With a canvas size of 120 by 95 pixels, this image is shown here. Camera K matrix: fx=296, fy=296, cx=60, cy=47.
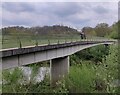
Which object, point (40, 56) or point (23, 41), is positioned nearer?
point (23, 41)

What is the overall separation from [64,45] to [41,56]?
9.10 meters

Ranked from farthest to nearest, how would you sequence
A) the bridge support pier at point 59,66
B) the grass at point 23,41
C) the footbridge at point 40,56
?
the bridge support pier at point 59,66, the grass at point 23,41, the footbridge at point 40,56

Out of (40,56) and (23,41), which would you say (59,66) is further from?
(23,41)

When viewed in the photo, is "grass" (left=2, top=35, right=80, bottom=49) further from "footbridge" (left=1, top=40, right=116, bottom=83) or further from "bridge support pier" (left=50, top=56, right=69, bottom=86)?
"bridge support pier" (left=50, top=56, right=69, bottom=86)

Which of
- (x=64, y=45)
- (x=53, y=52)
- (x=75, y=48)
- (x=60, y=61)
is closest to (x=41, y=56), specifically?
(x=53, y=52)

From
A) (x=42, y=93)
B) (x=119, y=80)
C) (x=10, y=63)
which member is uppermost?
(x=10, y=63)

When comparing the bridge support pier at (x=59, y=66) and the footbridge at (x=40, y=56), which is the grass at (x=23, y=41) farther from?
the bridge support pier at (x=59, y=66)

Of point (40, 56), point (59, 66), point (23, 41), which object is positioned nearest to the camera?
point (23, 41)

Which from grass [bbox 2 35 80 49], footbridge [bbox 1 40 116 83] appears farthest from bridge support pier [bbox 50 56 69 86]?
grass [bbox 2 35 80 49]

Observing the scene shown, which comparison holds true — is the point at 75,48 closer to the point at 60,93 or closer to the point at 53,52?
the point at 53,52

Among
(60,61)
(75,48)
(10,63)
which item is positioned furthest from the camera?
(75,48)

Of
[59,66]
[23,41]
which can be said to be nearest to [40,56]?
[23,41]

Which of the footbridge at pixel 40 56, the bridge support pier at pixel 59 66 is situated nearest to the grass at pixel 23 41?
the footbridge at pixel 40 56

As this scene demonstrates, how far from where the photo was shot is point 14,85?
24.0 metres
